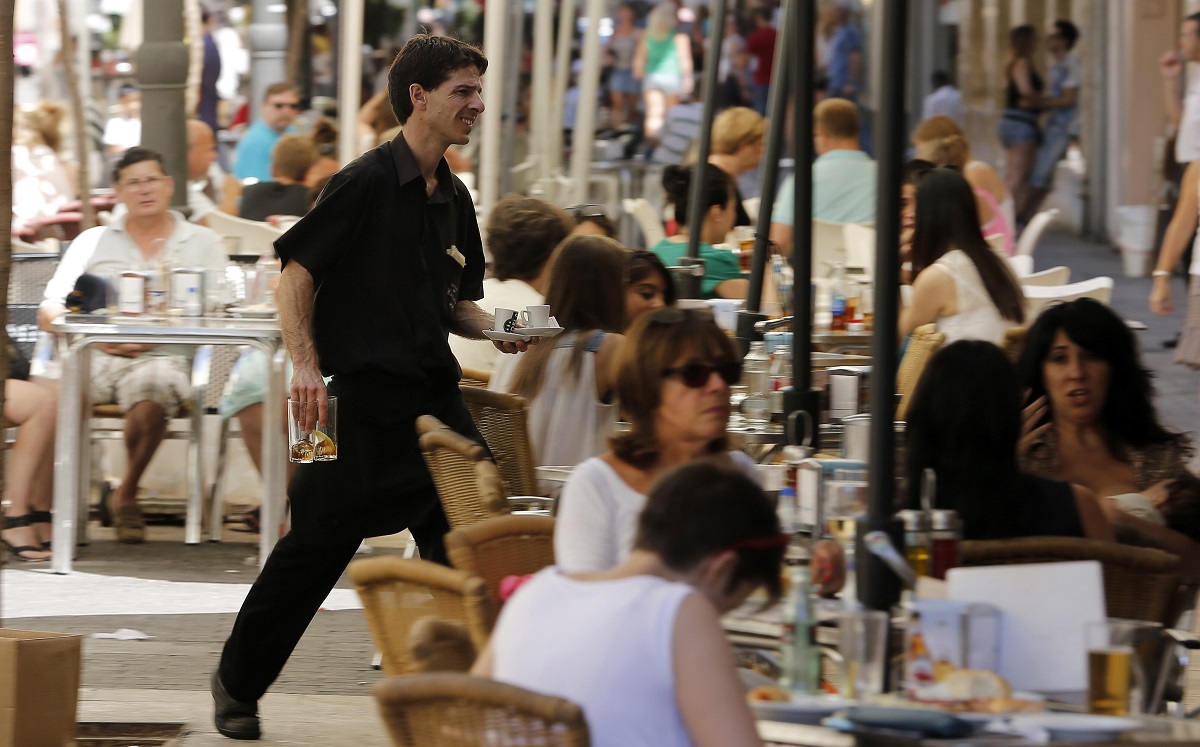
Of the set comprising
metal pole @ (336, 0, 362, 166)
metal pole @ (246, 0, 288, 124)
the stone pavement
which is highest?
metal pole @ (246, 0, 288, 124)

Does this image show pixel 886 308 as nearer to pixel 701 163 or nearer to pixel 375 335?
pixel 375 335

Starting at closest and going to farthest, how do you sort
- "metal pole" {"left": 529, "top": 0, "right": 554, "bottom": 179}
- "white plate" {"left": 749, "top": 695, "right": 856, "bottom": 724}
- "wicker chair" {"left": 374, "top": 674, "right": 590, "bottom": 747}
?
"wicker chair" {"left": 374, "top": 674, "right": 590, "bottom": 747}, "white plate" {"left": 749, "top": 695, "right": 856, "bottom": 724}, "metal pole" {"left": 529, "top": 0, "right": 554, "bottom": 179}

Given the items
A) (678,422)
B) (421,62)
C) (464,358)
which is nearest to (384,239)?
(421,62)

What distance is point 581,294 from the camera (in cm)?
560

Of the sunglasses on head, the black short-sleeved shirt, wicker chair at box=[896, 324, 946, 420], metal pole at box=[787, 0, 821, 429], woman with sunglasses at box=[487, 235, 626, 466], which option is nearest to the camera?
the black short-sleeved shirt

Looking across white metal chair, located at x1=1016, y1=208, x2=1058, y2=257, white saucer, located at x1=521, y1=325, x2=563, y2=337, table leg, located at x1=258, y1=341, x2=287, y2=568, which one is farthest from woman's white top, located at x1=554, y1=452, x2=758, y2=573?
white metal chair, located at x1=1016, y1=208, x2=1058, y2=257

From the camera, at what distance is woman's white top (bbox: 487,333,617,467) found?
5625 mm

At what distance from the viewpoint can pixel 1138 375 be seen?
5000 millimetres

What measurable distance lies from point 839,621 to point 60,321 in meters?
5.22

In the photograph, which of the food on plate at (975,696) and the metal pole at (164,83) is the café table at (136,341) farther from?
the food on plate at (975,696)

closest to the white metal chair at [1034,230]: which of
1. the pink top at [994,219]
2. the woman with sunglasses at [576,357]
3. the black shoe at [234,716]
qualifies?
the pink top at [994,219]

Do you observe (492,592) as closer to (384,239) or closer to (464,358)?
(384,239)

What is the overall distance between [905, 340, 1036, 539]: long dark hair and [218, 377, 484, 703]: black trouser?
144cm

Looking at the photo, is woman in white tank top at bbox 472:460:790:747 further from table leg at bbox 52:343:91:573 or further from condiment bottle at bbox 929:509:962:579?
table leg at bbox 52:343:91:573
